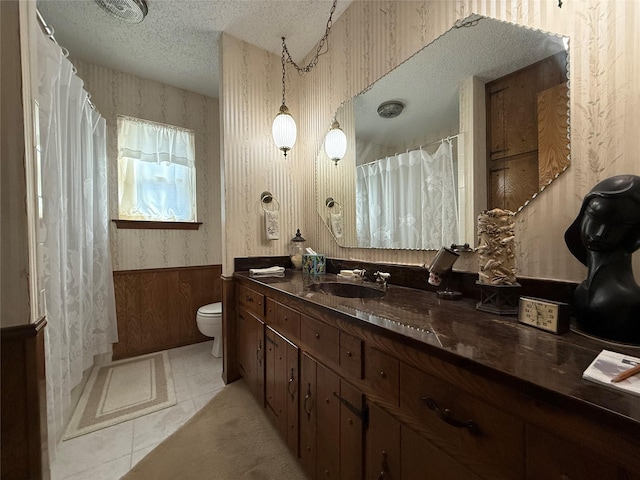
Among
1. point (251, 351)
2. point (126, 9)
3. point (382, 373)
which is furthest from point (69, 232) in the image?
point (382, 373)

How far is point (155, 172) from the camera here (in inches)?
99.9

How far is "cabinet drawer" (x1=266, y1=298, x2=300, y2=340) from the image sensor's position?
3.80ft

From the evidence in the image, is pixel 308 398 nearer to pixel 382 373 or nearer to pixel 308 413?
pixel 308 413

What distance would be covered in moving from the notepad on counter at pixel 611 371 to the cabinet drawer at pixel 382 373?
0.37 meters

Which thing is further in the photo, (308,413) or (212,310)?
(212,310)

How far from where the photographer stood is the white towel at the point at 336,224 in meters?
1.85

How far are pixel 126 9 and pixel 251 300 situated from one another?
2.15 meters

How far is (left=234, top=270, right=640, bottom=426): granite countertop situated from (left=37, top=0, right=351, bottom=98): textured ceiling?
6.62ft

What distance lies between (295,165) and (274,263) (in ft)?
2.96

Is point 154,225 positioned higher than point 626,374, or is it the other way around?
point 154,225

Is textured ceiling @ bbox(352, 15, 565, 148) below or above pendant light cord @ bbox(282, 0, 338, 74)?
below

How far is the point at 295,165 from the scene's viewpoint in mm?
2256

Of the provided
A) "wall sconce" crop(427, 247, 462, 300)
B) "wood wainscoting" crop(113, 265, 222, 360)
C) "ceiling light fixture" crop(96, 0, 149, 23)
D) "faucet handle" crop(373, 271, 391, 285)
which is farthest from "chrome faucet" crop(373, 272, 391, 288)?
"ceiling light fixture" crop(96, 0, 149, 23)

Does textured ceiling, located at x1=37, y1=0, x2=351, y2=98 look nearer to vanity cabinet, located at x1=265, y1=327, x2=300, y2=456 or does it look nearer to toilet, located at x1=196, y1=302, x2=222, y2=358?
vanity cabinet, located at x1=265, y1=327, x2=300, y2=456
